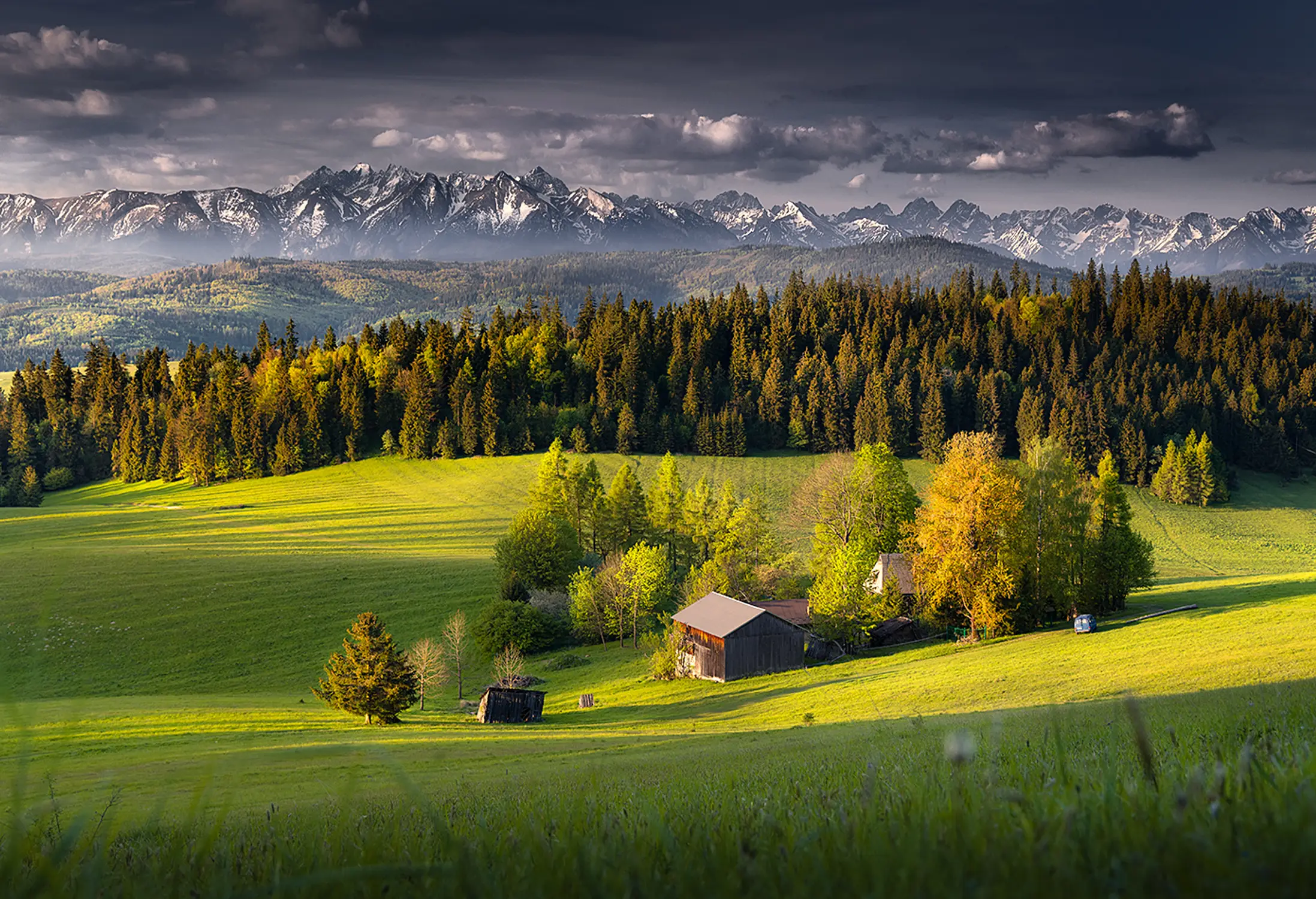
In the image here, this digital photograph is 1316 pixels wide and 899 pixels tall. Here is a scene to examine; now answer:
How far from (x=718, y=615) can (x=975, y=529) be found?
56.0ft

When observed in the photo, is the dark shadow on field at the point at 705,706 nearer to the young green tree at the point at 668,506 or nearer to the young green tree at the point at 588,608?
the young green tree at the point at 588,608

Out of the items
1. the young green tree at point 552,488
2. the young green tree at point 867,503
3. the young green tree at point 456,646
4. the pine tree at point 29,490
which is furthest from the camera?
the pine tree at point 29,490

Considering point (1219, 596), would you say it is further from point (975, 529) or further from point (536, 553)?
point (536, 553)

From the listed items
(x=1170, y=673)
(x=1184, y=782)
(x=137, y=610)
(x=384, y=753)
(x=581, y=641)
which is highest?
(x=384, y=753)

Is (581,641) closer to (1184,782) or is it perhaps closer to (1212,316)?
(1184,782)

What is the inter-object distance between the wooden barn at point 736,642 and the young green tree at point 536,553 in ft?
58.5

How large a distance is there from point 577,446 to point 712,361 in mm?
33981

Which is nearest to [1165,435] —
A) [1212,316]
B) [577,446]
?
[1212,316]

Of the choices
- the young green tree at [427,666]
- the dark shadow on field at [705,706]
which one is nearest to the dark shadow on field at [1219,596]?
the dark shadow on field at [705,706]

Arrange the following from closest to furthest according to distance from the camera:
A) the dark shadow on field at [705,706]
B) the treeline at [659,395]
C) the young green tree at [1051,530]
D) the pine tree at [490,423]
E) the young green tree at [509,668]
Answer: the dark shadow on field at [705,706] → the young green tree at [509,668] → the young green tree at [1051,530] → the treeline at [659,395] → the pine tree at [490,423]

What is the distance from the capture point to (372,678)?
4097 cm

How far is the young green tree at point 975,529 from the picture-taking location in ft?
163

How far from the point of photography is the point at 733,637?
53938 mm

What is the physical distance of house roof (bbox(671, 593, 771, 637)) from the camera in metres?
54.2
